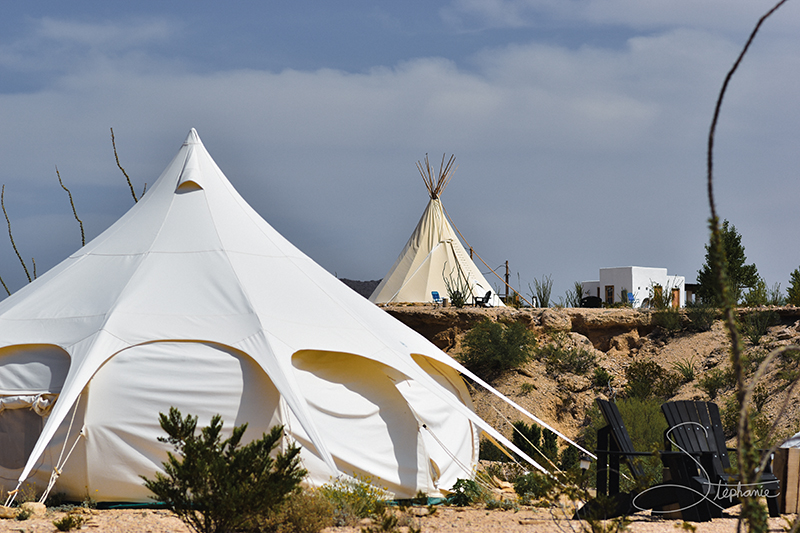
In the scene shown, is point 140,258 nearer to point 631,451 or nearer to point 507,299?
point 631,451

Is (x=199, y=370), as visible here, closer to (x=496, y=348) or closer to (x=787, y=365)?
(x=496, y=348)

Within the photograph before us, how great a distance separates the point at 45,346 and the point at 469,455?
13.7ft

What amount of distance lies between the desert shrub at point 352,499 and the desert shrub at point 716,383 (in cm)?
774

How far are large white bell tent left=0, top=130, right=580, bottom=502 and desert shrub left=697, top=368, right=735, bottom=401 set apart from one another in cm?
595

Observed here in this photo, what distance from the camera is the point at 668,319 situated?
46.9 feet

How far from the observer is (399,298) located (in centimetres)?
1739

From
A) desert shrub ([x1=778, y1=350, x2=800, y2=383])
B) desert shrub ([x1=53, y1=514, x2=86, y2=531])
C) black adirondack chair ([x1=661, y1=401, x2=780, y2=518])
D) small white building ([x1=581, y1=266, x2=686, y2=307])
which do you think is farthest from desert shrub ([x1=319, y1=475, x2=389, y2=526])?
→ small white building ([x1=581, y1=266, x2=686, y2=307])

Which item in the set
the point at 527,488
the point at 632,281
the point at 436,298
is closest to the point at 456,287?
the point at 436,298

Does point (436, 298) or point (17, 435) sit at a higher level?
point (436, 298)

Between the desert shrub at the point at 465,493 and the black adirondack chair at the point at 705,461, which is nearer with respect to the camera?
the black adirondack chair at the point at 705,461

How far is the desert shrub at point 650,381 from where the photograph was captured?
488 inches

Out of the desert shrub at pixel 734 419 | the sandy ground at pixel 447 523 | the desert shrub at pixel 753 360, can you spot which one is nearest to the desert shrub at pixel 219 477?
the sandy ground at pixel 447 523

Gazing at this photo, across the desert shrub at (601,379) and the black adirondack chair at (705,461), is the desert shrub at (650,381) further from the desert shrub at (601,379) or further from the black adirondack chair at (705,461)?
the black adirondack chair at (705,461)

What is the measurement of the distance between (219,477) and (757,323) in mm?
11887
